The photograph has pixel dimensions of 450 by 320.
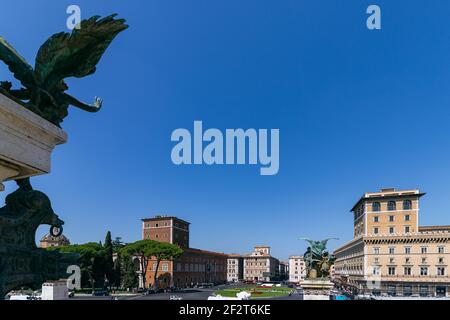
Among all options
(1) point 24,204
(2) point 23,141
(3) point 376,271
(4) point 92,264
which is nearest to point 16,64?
(2) point 23,141

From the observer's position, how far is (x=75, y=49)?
13.9ft

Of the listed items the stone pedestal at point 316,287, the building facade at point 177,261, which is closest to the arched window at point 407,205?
the building facade at point 177,261

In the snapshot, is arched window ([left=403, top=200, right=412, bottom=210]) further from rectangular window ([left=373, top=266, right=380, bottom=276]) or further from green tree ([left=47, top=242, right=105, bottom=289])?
green tree ([left=47, top=242, right=105, bottom=289])

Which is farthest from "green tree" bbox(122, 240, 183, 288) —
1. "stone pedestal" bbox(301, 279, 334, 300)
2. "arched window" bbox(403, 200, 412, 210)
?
"stone pedestal" bbox(301, 279, 334, 300)

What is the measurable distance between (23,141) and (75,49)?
69.2 inches

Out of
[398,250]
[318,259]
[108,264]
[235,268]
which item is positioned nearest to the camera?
[318,259]

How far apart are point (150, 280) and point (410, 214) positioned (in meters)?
44.2

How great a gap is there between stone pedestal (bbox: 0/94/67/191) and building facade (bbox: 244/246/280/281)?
11458cm

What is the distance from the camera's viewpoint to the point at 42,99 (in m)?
4.20

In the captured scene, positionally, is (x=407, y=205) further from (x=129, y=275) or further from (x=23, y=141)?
(x=23, y=141)

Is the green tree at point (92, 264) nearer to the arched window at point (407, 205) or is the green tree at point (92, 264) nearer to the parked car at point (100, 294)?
the parked car at point (100, 294)
